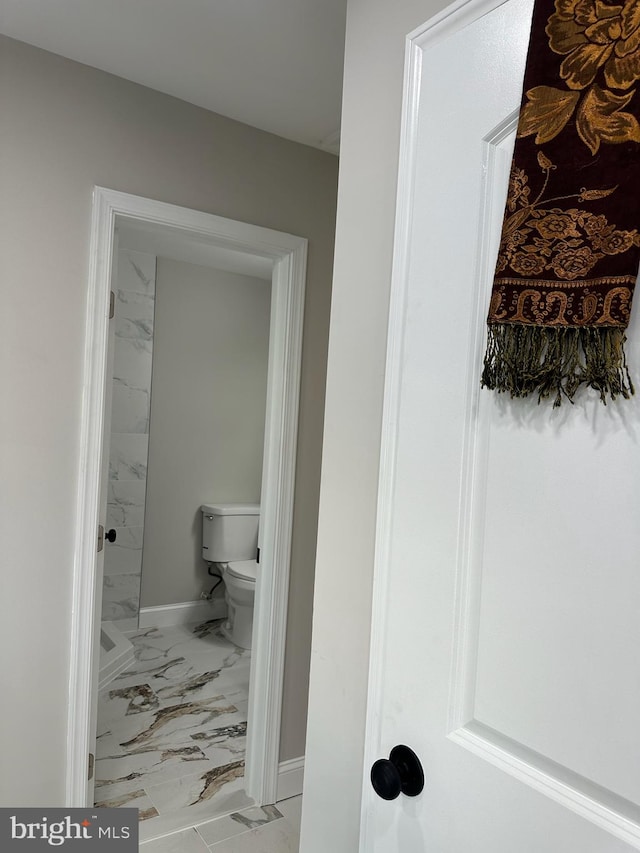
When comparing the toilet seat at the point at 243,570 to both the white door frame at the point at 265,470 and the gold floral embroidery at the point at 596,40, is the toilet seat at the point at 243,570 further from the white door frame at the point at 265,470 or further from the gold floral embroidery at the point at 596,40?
the gold floral embroidery at the point at 596,40

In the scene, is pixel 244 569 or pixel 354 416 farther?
pixel 244 569

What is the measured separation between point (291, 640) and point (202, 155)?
1826 millimetres

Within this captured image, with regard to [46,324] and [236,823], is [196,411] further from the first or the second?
[236,823]

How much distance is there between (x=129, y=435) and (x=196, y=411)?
48cm

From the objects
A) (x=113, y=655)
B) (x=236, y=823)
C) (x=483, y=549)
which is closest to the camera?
(x=483, y=549)

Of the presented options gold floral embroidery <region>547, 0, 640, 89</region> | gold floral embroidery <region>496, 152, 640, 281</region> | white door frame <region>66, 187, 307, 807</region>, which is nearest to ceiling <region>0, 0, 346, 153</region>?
white door frame <region>66, 187, 307, 807</region>

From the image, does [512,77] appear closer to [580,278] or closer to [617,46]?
[617,46]

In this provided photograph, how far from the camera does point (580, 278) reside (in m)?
0.71

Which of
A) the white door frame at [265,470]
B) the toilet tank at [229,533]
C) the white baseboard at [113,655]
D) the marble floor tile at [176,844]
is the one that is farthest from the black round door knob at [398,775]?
the toilet tank at [229,533]

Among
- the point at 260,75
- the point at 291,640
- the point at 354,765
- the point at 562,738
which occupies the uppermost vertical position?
the point at 260,75

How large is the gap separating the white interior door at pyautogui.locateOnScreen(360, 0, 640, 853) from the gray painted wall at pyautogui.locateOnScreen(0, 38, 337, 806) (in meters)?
1.26

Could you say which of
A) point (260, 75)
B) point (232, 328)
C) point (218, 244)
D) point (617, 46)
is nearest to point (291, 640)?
point (218, 244)

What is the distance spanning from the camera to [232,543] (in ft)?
13.6

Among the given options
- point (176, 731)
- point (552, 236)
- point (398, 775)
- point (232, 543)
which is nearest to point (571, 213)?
point (552, 236)
